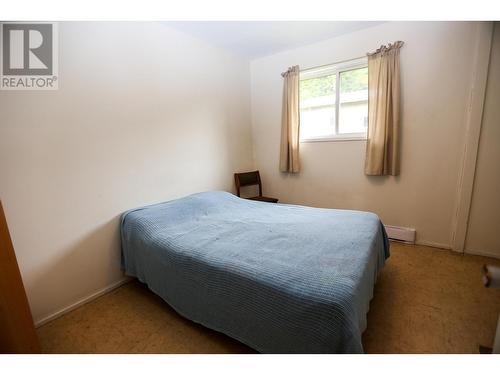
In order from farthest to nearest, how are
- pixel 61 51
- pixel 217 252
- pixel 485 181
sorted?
pixel 485 181 → pixel 61 51 → pixel 217 252

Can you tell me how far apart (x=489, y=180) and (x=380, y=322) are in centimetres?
188

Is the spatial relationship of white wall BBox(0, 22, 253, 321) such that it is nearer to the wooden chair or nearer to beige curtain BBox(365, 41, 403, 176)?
the wooden chair

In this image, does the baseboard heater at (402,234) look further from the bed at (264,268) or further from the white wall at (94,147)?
the white wall at (94,147)

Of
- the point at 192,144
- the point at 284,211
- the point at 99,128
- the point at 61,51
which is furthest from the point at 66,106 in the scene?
the point at 284,211

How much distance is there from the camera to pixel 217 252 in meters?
1.42

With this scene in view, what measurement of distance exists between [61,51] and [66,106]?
38cm

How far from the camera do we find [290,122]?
309 cm

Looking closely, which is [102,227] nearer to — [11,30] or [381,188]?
[11,30]

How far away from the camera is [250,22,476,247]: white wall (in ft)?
7.37

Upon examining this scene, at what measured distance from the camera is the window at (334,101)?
2748mm

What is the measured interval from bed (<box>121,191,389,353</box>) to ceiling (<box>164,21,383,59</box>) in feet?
6.10

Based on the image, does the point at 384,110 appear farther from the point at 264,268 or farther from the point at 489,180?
the point at 264,268

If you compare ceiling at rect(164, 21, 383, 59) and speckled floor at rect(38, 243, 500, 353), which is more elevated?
ceiling at rect(164, 21, 383, 59)

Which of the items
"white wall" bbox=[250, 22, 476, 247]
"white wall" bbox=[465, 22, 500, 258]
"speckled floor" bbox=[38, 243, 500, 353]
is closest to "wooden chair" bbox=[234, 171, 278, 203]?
"white wall" bbox=[250, 22, 476, 247]
